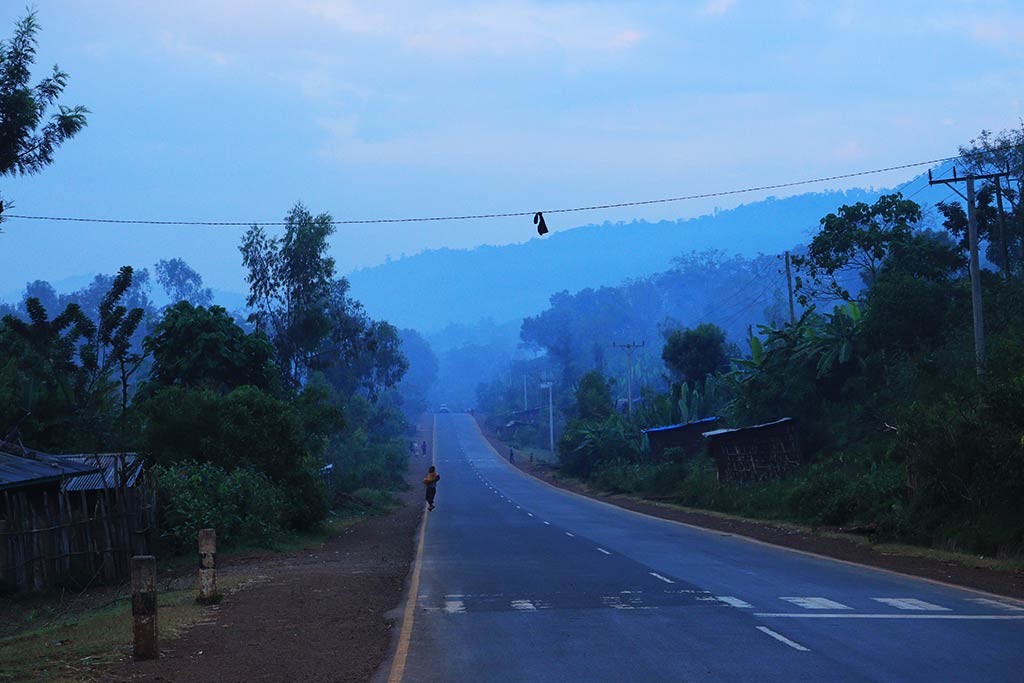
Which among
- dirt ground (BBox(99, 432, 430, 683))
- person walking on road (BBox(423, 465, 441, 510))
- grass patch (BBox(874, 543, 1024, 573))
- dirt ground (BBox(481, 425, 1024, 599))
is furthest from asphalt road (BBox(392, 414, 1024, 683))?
person walking on road (BBox(423, 465, 441, 510))

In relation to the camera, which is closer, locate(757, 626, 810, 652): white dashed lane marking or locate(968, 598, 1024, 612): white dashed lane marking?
locate(757, 626, 810, 652): white dashed lane marking

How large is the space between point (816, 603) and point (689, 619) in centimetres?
258

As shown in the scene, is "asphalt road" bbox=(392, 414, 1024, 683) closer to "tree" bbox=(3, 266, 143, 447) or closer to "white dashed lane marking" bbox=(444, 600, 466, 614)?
"white dashed lane marking" bbox=(444, 600, 466, 614)

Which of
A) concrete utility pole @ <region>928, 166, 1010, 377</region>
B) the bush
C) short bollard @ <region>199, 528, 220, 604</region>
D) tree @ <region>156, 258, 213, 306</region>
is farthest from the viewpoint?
tree @ <region>156, 258, 213, 306</region>

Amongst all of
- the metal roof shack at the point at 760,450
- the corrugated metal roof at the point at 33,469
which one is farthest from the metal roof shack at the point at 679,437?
the corrugated metal roof at the point at 33,469

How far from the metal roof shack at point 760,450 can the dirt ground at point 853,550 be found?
268 cm

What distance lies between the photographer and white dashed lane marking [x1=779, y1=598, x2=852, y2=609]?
48.8ft

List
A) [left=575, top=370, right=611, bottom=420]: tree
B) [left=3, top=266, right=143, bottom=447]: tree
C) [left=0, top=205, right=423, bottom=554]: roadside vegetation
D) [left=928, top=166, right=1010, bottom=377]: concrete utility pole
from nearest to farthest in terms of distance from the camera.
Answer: [left=928, top=166, right=1010, bottom=377]: concrete utility pole, [left=0, top=205, right=423, bottom=554]: roadside vegetation, [left=3, top=266, right=143, bottom=447]: tree, [left=575, top=370, right=611, bottom=420]: tree

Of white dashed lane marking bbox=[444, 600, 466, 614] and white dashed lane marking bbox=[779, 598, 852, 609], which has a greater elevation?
white dashed lane marking bbox=[444, 600, 466, 614]

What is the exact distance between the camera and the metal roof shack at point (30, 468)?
19984mm

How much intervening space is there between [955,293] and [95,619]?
114ft

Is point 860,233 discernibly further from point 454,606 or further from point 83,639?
point 83,639

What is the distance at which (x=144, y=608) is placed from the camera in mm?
11492

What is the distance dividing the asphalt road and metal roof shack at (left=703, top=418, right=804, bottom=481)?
17992mm
